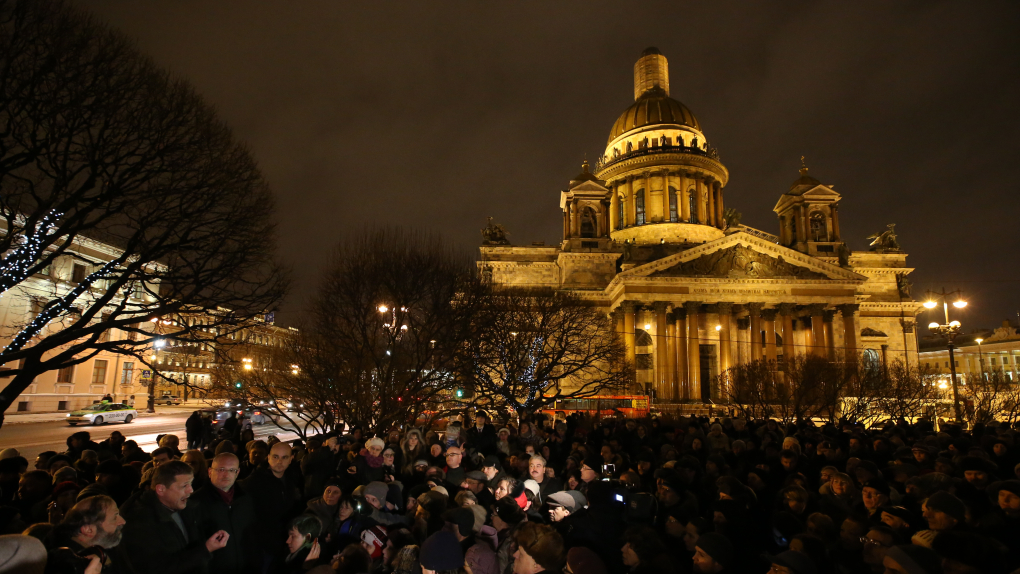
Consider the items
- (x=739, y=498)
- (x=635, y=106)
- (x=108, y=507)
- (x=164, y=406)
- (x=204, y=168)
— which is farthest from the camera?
(x=635, y=106)

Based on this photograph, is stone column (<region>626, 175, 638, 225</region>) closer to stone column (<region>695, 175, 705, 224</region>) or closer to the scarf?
stone column (<region>695, 175, 705, 224</region>)

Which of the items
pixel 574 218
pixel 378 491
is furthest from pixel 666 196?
pixel 378 491

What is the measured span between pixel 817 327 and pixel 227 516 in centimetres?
4563

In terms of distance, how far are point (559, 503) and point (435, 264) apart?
48.6 ft

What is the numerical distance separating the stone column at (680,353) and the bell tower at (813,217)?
15.3 metres

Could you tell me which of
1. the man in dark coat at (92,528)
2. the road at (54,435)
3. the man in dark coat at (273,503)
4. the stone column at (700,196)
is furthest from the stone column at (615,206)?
the man in dark coat at (92,528)

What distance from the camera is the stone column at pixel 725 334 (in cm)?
4300

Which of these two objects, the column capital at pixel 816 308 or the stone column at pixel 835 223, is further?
the stone column at pixel 835 223

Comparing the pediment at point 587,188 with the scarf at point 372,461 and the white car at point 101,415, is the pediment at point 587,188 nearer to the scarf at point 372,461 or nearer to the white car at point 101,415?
the white car at point 101,415

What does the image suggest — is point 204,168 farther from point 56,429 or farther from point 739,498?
point 56,429

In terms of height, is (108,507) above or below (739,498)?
above

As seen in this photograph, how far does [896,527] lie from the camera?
557 centimetres

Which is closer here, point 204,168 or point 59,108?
point 59,108

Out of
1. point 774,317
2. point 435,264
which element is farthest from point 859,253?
point 435,264
